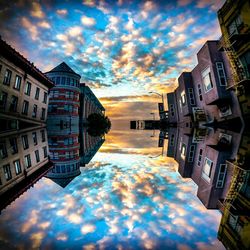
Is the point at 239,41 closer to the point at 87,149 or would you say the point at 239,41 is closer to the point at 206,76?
the point at 206,76

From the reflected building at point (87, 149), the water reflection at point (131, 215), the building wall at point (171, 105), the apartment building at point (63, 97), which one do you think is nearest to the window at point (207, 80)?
the reflected building at point (87, 149)

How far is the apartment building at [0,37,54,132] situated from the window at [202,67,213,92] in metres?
26.0

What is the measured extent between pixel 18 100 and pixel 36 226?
2615 cm

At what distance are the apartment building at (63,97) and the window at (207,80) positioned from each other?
110 feet

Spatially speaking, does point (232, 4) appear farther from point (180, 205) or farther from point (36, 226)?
point (36, 226)

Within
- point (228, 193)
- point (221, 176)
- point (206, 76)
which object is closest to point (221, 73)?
point (206, 76)

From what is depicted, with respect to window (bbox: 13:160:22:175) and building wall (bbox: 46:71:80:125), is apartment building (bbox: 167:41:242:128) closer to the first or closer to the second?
window (bbox: 13:160:22:175)

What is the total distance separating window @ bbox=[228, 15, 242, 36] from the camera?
19.5 m

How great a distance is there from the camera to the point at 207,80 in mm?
27719

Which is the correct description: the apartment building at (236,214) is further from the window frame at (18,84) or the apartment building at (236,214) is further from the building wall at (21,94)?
the window frame at (18,84)

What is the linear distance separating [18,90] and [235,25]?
27993 mm

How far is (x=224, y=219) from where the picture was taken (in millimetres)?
3635

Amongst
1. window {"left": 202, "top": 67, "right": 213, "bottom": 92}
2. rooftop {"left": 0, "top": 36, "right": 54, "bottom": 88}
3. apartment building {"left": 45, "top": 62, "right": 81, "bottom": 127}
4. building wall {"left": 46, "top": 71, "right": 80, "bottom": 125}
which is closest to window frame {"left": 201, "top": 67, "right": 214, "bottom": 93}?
window {"left": 202, "top": 67, "right": 213, "bottom": 92}

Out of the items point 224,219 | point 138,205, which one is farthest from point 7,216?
point 224,219
